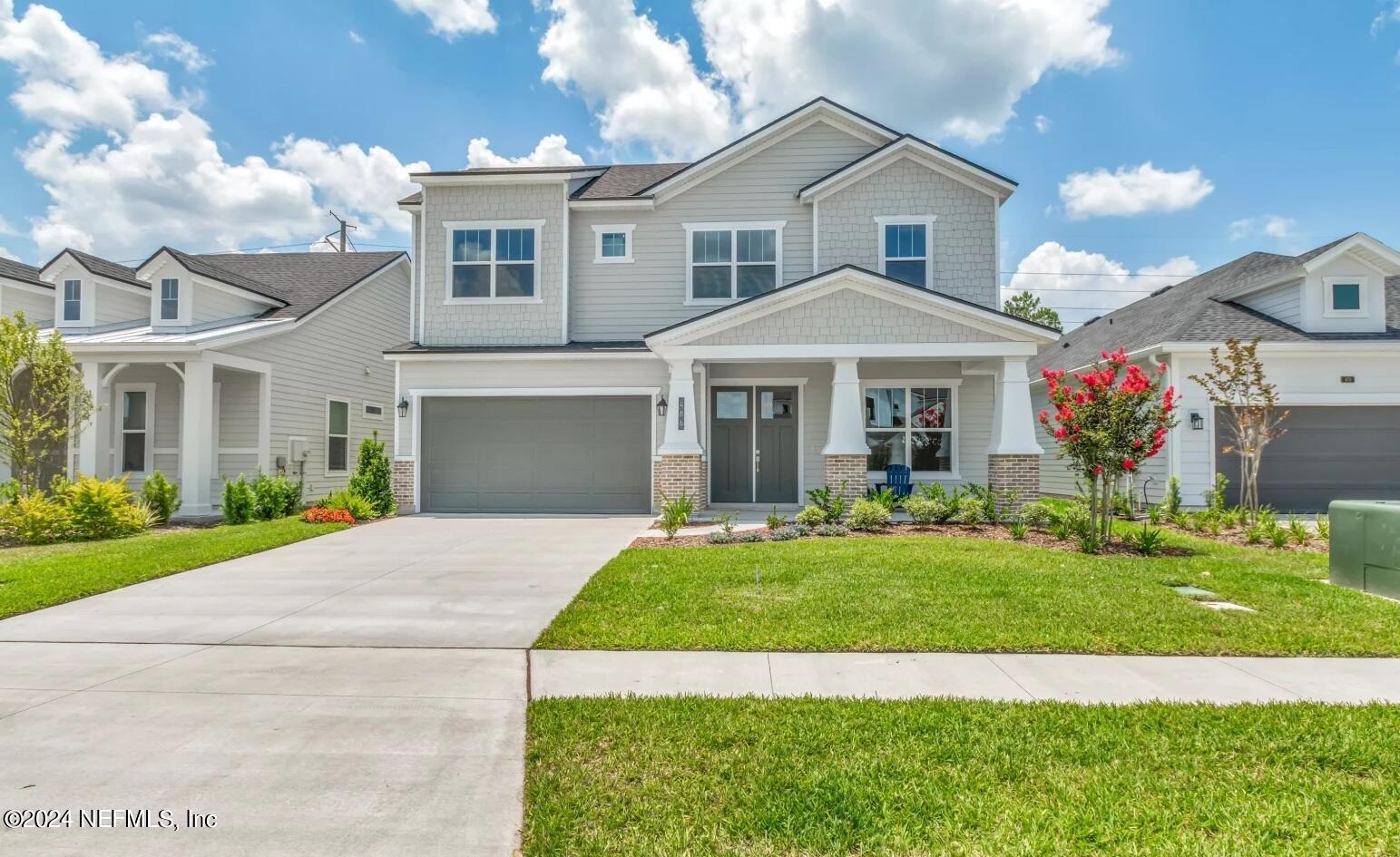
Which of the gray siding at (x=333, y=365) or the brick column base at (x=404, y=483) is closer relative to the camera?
the brick column base at (x=404, y=483)

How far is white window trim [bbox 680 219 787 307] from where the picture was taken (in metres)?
15.2

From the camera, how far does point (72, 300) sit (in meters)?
15.5

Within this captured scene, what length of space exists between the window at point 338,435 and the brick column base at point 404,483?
432 centimetres

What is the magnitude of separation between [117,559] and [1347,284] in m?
22.5

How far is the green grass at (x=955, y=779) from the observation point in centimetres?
275

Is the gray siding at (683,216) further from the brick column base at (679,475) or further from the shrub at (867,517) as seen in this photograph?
the shrub at (867,517)

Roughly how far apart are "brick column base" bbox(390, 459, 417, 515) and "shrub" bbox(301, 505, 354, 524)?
6.08 feet

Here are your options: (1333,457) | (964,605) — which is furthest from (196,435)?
(1333,457)

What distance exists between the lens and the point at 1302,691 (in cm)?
439

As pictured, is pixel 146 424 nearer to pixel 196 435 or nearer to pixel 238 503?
pixel 196 435

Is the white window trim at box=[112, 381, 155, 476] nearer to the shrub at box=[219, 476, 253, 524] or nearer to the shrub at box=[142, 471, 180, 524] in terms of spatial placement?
the shrub at box=[142, 471, 180, 524]

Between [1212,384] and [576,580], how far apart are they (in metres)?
13.6

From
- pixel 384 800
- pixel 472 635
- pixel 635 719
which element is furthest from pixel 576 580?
pixel 384 800

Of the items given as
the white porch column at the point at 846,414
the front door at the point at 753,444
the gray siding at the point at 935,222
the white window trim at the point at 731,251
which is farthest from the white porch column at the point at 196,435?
the gray siding at the point at 935,222
